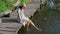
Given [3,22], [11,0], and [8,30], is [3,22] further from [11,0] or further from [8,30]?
[11,0]

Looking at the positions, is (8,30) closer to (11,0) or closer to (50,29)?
(50,29)

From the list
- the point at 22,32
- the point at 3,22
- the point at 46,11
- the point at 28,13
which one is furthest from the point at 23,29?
the point at 46,11

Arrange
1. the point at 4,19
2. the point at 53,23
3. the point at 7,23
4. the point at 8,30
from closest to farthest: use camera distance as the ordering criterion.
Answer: the point at 8,30 → the point at 7,23 → the point at 4,19 → the point at 53,23

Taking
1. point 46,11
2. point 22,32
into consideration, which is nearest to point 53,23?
point 22,32

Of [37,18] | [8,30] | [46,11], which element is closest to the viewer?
[8,30]

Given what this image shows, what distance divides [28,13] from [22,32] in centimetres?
310

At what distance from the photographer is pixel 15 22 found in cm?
1248

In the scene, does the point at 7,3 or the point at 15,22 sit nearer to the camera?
the point at 15,22

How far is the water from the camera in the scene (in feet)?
43.8

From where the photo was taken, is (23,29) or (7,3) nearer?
(23,29)

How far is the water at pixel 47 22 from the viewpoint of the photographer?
13344mm

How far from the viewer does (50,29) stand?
13.9 metres

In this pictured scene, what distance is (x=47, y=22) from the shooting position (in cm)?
1570

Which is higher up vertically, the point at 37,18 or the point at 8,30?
the point at 8,30
